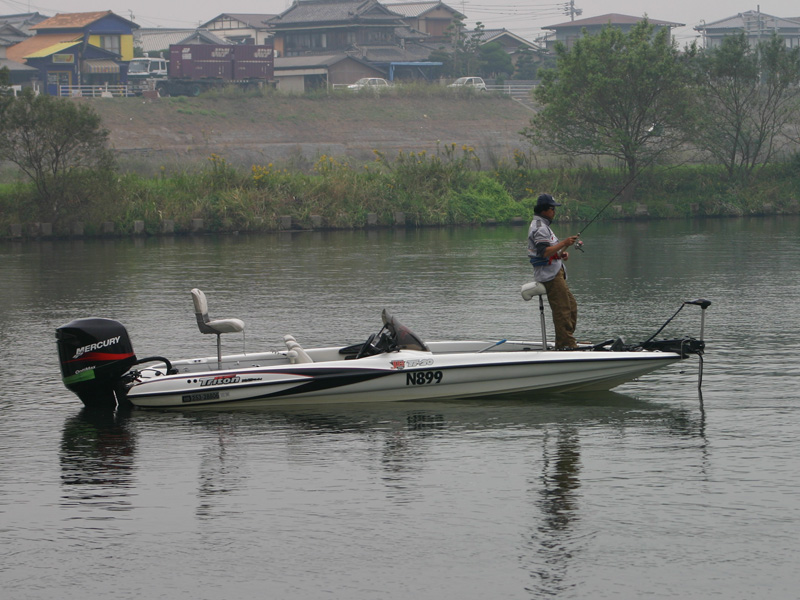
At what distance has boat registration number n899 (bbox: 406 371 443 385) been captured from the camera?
40.5 ft

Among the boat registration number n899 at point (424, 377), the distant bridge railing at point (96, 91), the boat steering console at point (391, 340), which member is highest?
the distant bridge railing at point (96, 91)

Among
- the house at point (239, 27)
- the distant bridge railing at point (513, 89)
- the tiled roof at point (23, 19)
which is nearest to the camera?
the distant bridge railing at point (513, 89)

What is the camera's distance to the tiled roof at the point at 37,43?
90.4 m

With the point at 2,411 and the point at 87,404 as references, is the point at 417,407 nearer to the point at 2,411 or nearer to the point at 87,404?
the point at 87,404

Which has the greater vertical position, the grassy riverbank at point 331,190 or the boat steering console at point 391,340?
the grassy riverbank at point 331,190

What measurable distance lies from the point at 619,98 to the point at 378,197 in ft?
36.1

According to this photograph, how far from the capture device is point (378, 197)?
1738 inches

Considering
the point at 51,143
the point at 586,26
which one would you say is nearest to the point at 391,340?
Answer: the point at 51,143

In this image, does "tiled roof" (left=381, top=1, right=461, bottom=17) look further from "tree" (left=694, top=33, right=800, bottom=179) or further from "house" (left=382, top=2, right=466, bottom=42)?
"tree" (left=694, top=33, right=800, bottom=179)

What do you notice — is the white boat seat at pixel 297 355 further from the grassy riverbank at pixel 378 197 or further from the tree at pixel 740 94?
the tree at pixel 740 94

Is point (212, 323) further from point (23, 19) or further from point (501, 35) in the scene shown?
point (23, 19)

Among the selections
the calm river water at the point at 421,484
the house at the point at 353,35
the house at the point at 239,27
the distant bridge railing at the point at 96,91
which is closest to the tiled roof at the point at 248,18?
the house at the point at 239,27

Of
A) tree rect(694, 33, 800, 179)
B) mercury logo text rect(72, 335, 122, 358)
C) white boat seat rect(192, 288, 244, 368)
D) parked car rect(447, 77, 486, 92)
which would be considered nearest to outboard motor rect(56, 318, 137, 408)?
mercury logo text rect(72, 335, 122, 358)

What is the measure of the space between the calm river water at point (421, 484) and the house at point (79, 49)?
74069 millimetres
